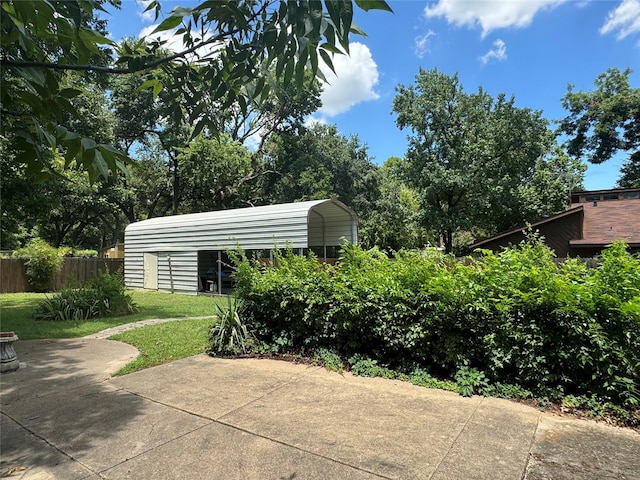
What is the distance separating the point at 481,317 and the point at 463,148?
21709 mm

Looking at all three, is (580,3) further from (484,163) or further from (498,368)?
(484,163)

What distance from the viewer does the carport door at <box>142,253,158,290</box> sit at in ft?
60.1

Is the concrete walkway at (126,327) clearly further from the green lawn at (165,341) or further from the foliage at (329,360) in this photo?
the foliage at (329,360)

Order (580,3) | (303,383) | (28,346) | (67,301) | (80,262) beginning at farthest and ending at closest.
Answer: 1. (80,262)
2. (67,301)
3. (28,346)
4. (303,383)
5. (580,3)

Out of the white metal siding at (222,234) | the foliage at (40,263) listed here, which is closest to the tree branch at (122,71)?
the white metal siding at (222,234)

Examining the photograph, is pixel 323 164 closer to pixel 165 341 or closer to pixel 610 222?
pixel 610 222

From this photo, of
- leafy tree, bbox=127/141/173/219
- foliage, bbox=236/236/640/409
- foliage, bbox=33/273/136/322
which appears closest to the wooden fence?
foliage, bbox=33/273/136/322

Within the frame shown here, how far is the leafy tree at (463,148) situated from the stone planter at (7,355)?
21.8 meters

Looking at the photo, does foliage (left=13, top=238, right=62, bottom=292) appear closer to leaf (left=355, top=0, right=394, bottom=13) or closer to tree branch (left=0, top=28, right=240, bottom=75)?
tree branch (left=0, top=28, right=240, bottom=75)

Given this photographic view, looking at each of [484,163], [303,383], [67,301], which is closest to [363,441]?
[303,383]

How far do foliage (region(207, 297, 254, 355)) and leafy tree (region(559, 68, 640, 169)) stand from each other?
31.6m

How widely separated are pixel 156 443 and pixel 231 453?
663 mm

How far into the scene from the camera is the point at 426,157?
2489cm

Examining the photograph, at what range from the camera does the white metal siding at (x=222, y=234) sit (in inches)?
549
